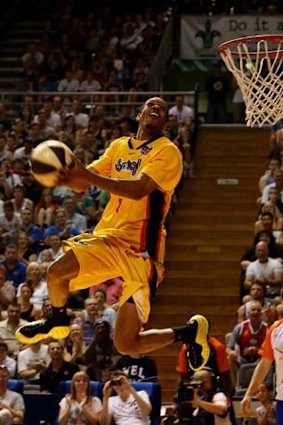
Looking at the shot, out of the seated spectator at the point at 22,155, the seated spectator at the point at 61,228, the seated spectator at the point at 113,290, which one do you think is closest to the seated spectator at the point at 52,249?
the seated spectator at the point at 61,228

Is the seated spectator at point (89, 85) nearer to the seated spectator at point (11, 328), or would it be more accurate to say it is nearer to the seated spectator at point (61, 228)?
the seated spectator at point (61, 228)

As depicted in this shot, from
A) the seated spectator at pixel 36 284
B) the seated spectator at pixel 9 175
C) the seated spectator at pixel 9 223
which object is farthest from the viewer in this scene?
the seated spectator at pixel 9 175

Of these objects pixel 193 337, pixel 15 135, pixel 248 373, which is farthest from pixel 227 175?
pixel 193 337

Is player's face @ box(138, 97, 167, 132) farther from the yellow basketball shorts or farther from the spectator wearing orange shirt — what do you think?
the spectator wearing orange shirt

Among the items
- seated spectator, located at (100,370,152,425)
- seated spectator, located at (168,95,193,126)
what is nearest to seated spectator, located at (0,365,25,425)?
seated spectator, located at (100,370,152,425)

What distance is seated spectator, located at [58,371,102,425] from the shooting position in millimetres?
13555

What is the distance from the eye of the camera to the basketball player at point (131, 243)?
9297 millimetres

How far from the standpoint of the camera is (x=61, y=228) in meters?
17.8

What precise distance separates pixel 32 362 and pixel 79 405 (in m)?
1.62

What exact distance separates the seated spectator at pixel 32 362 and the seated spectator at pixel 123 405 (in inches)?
66.0

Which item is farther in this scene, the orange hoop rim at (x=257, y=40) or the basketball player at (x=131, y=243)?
the orange hoop rim at (x=257, y=40)

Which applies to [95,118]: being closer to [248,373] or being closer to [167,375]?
[167,375]

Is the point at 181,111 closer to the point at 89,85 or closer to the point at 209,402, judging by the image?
the point at 89,85

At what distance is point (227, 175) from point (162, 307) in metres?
4.08
